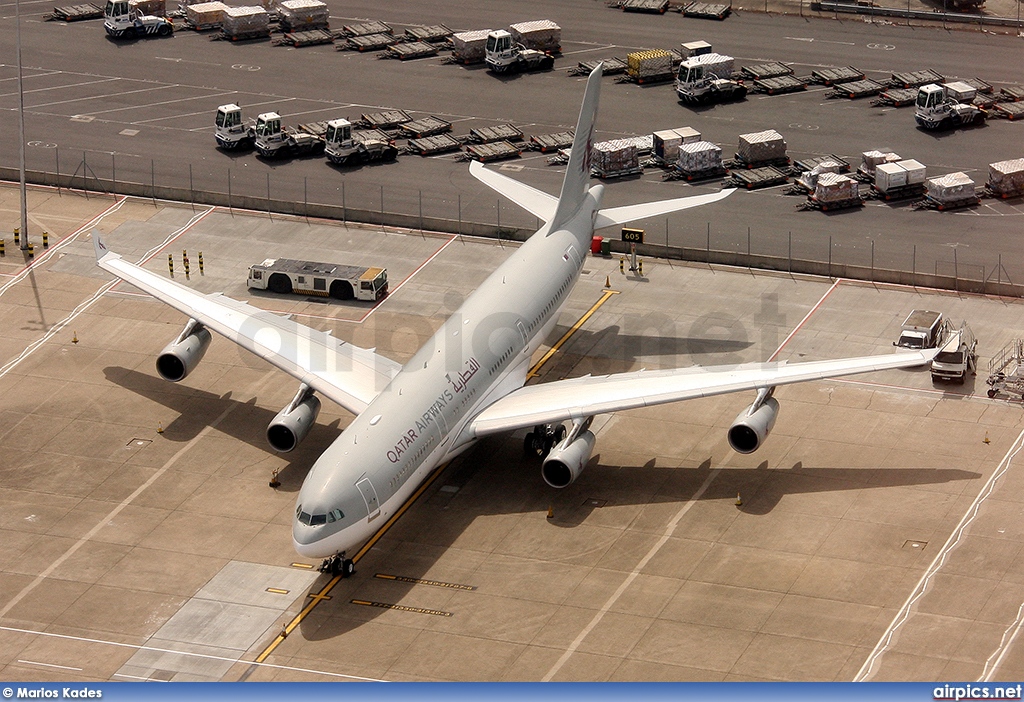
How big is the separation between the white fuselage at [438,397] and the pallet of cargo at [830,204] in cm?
2348

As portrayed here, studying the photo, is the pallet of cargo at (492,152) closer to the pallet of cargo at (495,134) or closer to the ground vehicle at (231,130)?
the pallet of cargo at (495,134)

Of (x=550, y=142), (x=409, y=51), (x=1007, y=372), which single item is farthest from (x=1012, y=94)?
(x=409, y=51)

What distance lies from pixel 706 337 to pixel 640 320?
4.29m

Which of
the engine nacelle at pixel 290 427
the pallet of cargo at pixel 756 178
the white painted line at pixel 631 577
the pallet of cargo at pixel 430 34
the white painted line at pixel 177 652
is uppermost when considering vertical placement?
the pallet of cargo at pixel 430 34

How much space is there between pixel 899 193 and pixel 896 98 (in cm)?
1755

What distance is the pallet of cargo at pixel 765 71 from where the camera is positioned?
122125mm

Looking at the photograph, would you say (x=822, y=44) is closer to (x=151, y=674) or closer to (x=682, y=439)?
(x=682, y=439)

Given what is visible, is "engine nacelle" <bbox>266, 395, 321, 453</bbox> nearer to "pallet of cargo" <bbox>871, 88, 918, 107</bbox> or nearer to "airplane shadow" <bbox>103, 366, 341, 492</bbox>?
"airplane shadow" <bbox>103, 366, 341, 492</bbox>

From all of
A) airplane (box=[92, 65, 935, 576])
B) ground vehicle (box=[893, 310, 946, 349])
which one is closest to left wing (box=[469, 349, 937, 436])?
airplane (box=[92, 65, 935, 576])

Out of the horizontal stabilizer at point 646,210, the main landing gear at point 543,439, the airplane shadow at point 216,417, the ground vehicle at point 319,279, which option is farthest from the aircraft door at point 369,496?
the ground vehicle at point 319,279

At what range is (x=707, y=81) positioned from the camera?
117625 millimetres

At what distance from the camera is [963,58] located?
125500 millimetres

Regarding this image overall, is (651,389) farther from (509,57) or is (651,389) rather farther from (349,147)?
(509,57)

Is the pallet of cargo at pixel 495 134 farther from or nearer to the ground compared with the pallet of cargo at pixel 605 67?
nearer to the ground
